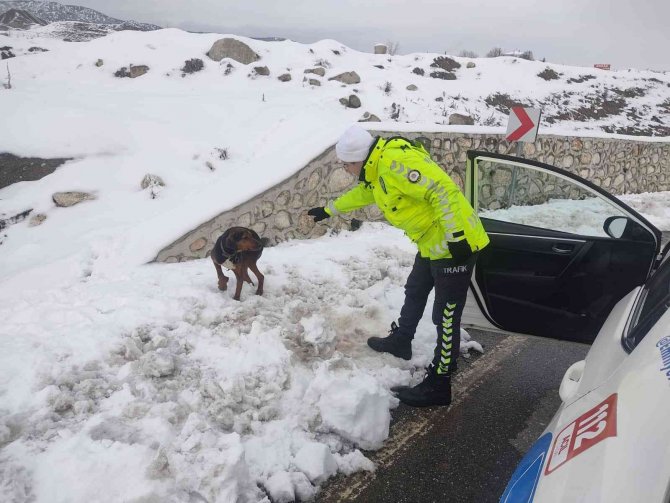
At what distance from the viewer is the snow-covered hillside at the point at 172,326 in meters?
2.32

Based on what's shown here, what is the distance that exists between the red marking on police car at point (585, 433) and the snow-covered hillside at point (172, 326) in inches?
55.5

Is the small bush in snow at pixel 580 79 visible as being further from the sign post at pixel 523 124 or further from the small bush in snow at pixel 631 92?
the sign post at pixel 523 124

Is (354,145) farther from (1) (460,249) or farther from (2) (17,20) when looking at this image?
(2) (17,20)

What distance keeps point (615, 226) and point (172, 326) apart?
10.8ft

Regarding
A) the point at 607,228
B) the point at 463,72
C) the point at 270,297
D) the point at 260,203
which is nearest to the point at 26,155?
the point at 260,203

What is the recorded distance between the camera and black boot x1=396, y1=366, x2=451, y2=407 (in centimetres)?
298

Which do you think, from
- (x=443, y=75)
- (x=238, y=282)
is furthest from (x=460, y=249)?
(x=443, y=75)

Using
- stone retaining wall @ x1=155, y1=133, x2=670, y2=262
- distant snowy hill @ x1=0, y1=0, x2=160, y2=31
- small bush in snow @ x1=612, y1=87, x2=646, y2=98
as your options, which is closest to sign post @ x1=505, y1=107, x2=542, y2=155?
stone retaining wall @ x1=155, y1=133, x2=670, y2=262

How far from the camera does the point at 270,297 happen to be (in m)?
4.23

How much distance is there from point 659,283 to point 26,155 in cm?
931

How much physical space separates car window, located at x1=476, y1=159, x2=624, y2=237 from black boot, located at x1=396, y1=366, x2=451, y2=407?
1220 millimetres

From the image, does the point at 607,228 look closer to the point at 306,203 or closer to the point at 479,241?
the point at 479,241

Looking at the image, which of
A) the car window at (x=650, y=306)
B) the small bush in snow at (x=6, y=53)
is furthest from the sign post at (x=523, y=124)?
the small bush in snow at (x=6, y=53)

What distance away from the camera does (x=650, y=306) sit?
6.04ft
